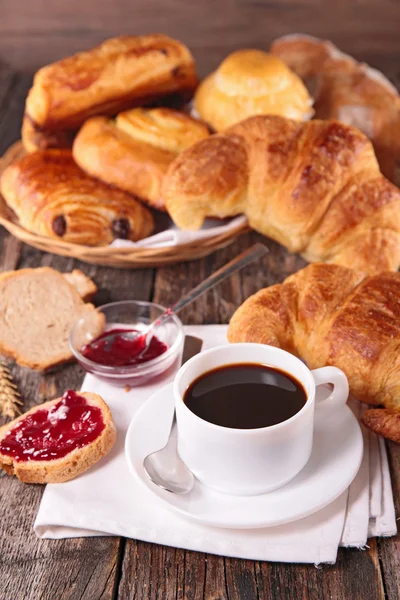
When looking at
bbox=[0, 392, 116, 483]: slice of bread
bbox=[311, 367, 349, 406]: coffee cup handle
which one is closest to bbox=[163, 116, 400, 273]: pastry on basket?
bbox=[311, 367, 349, 406]: coffee cup handle

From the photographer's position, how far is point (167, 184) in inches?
97.1

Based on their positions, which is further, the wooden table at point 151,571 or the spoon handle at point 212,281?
the spoon handle at point 212,281

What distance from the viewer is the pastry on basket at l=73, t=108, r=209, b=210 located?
2604mm

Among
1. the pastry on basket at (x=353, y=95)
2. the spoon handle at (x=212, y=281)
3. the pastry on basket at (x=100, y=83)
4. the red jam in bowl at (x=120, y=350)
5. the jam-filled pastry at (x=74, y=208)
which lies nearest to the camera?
the red jam in bowl at (x=120, y=350)

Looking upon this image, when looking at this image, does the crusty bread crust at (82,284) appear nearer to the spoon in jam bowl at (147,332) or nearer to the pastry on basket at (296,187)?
the spoon in jam bowl at (147,332)

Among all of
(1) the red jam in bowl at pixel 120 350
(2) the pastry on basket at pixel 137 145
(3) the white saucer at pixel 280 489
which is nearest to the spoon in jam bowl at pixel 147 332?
(1) the red jam in bowl at pixel 120 350

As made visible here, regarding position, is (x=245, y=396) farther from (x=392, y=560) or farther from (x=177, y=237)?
(x=177, y=237)

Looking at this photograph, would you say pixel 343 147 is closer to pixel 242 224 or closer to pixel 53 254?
pixel 242 224

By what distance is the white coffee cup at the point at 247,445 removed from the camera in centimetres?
145

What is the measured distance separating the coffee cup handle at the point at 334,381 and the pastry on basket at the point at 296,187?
743 millimetres

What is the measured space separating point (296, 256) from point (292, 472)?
1.28 m

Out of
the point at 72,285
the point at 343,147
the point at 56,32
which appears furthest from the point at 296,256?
the point at 56,32

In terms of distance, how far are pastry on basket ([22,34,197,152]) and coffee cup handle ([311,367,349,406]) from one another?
1.64 meters

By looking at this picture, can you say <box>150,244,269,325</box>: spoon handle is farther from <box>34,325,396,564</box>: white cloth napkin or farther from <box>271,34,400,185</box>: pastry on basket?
<box>271,34,400,185</box>: pastry on basket
